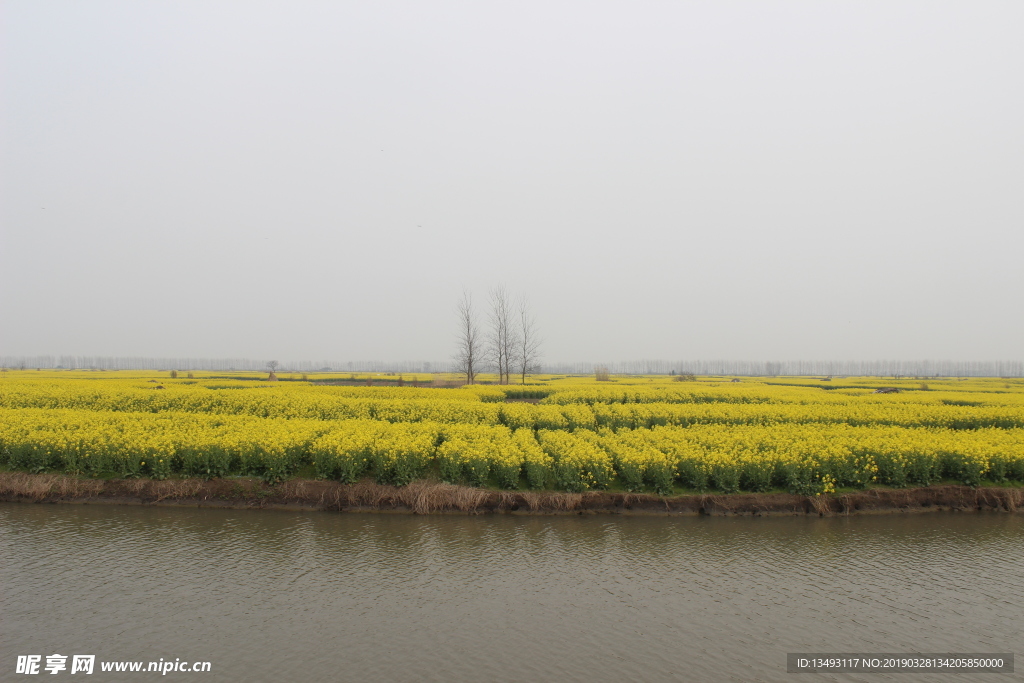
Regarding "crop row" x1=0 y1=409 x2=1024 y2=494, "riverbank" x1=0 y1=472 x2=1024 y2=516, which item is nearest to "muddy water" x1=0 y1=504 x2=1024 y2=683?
"riverbank" x1=0 y1=472 x2=1024 y2=516

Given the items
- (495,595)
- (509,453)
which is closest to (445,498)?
(509,453)

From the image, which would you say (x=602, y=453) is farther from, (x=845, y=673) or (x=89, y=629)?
(x=89, y=629)

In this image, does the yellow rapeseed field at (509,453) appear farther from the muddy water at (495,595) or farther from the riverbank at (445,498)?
the muddy water at (495,595)

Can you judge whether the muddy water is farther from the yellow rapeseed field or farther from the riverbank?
the yellow rapeseed field

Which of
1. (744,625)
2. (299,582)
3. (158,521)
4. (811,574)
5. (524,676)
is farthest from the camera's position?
(158,521)

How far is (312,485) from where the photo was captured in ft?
52.0

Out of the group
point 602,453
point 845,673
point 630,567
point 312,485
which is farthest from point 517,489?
point 845,673

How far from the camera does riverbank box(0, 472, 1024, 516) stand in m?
15.2

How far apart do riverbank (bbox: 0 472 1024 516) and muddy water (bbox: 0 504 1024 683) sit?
0.80 metres

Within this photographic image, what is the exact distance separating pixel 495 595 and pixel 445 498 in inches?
221

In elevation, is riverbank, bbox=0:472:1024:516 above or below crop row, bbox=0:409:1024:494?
below

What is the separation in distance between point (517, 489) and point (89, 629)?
10.1 meters

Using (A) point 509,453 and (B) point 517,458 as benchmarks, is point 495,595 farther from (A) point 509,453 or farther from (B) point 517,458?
(A) point 509,453

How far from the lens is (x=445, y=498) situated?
15180 millimetres
